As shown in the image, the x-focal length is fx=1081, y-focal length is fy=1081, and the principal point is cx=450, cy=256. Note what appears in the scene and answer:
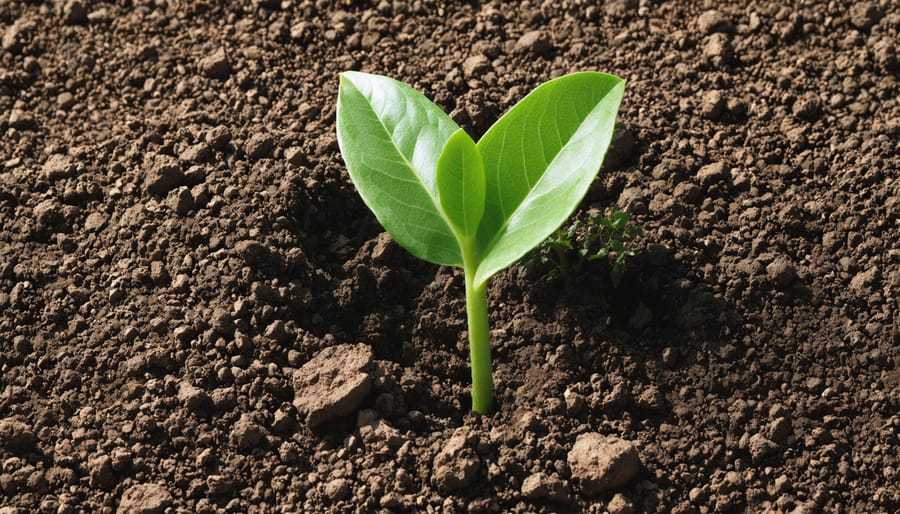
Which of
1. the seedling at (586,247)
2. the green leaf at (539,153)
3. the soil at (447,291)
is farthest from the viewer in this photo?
the seedling at (586,247)

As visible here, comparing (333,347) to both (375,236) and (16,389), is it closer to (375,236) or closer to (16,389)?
(375,236)

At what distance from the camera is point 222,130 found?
2.21 meters

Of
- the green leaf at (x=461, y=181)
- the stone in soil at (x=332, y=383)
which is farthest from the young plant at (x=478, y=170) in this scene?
the stone in soil at (x=332, y=383)

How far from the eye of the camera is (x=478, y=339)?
175 centimetres

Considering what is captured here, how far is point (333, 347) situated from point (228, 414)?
210 millimetres

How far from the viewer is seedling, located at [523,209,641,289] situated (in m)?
1.89

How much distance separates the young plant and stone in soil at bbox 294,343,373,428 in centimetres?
19

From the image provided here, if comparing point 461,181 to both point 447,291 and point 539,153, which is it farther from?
point 447,291

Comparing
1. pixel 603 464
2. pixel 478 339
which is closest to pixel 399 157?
pixel 478 339

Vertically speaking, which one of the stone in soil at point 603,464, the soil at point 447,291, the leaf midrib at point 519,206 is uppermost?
the leaf midrib at point 519,206

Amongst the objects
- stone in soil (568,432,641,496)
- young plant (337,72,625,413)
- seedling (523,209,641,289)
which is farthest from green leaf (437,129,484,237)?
stone in soil (568,432,641,496)

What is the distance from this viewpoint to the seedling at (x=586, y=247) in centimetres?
189

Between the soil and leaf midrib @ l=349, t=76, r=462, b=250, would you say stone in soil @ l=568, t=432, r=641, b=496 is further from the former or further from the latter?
leaf midrib @ l=349, t=76, r=462, b=250

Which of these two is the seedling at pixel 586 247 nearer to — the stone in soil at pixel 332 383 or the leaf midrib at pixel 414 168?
the leaf midrib at pixel 414 168
